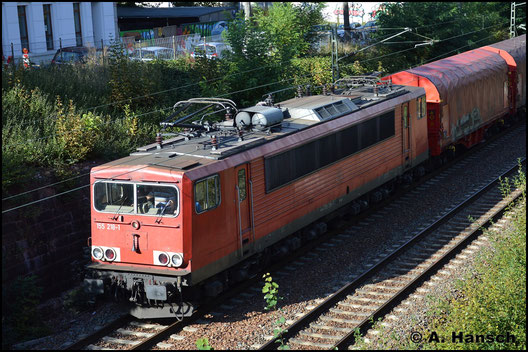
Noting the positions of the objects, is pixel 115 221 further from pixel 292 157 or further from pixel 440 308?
pixel 440 308

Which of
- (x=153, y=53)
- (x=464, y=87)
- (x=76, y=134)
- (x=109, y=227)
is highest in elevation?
(x=153, y=53)

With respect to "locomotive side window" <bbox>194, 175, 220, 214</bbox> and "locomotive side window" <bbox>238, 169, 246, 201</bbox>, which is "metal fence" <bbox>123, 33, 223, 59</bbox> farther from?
"locomotive side window" <bbox>194, 175, 220, 214</bbox>

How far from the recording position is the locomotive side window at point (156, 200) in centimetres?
1209

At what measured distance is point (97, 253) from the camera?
42.3ft

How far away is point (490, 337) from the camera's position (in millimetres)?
10594

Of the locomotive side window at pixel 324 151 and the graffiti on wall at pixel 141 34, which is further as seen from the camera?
the graffiti on wall at pixel 141 34

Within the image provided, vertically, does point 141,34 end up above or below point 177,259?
above

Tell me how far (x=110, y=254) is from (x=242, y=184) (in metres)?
2.70

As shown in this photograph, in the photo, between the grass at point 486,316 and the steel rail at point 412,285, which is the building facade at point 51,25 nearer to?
the steel rail at point 412,285

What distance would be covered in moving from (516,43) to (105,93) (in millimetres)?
18702

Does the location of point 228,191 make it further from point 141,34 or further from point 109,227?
point 141,34

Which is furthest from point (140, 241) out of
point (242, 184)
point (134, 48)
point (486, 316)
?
point (134, 48)

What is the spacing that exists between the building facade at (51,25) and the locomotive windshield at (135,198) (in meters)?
17.4

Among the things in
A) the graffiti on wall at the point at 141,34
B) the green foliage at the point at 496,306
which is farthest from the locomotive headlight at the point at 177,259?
the graffiti on wall at the point at 141,34
